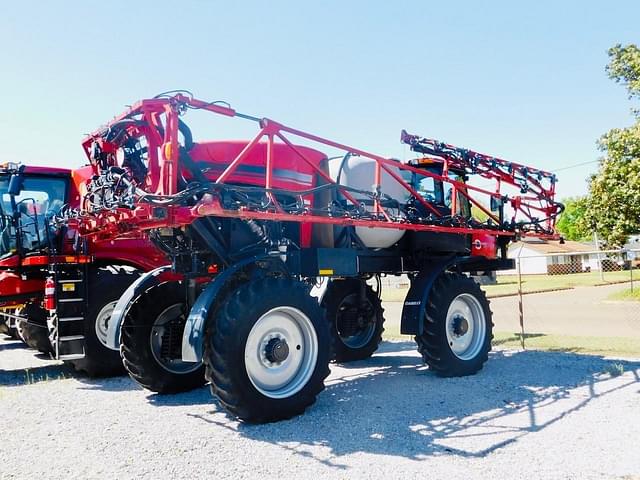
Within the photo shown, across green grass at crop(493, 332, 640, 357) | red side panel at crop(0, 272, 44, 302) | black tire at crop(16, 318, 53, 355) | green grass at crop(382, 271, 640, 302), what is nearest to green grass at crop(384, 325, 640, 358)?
green grass at crop(493, 332, 640, 357)

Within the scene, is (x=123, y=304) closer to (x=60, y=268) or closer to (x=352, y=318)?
(x=60, y=268)

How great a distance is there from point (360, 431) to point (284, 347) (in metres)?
1.10

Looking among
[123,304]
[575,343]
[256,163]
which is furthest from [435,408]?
[575,343]

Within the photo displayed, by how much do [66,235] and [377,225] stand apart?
5.10m

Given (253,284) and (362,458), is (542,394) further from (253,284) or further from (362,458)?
(253,284)

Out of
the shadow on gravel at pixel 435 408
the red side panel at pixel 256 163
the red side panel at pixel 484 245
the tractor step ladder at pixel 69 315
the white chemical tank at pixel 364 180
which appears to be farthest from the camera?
the red side panel at pixel 484 245

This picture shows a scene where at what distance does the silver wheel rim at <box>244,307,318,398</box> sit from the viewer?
5199 millimetres

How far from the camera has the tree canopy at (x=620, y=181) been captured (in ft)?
56.5

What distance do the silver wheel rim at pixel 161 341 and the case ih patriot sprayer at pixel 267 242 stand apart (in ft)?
0.08

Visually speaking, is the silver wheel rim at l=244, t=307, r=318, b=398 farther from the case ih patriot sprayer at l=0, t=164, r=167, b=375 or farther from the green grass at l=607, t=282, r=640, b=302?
the green grass at l=607, t=282, r=640, b=302

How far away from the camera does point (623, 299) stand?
746 inches

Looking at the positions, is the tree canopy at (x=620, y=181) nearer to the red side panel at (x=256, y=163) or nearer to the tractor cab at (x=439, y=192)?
the tractor cab at (x=439, y=192)

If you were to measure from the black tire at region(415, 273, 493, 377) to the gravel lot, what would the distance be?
0.69 ft

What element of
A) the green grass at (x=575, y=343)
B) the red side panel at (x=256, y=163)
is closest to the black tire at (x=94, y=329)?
the red side panel at (x=256, y=163)
